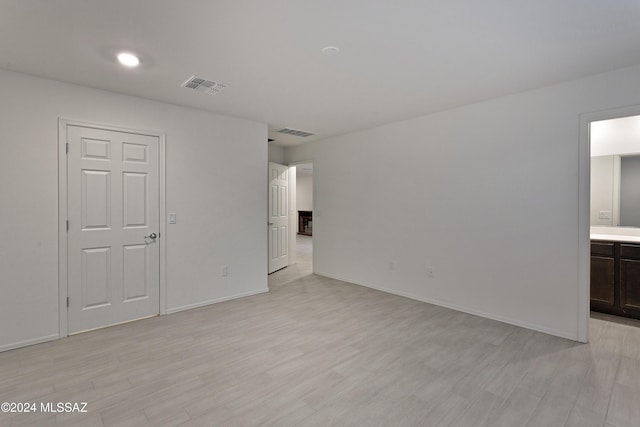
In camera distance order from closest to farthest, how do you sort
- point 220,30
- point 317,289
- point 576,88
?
point 220,30, point 576,88, point 317,289

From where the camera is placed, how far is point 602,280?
3537 mm

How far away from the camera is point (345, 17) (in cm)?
194

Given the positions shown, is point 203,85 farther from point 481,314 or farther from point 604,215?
point 604,215

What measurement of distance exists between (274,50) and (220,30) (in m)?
0.42

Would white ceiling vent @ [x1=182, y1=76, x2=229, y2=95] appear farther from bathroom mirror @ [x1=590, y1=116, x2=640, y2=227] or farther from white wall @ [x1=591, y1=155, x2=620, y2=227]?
white wall @ [x1=591, y1=155, x2=620, y2=227]

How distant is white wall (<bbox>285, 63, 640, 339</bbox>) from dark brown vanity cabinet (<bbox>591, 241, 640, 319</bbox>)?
3.31 ft

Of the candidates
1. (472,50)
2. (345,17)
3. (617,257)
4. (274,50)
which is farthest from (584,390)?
(274,50)

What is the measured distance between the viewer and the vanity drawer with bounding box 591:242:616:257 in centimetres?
347

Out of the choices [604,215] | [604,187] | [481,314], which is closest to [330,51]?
[481,314]

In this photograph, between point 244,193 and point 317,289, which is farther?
point 317,289

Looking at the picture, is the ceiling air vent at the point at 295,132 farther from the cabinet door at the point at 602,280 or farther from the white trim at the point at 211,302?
the cabinet door at the point at 602,280

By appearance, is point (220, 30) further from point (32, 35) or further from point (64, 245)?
point (64, 245)

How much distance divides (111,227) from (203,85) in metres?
1.81

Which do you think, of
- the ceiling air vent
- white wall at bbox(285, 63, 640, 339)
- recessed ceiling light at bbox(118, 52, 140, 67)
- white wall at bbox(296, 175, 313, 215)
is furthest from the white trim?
white wall at bbox(296, 175, 313, 215)
